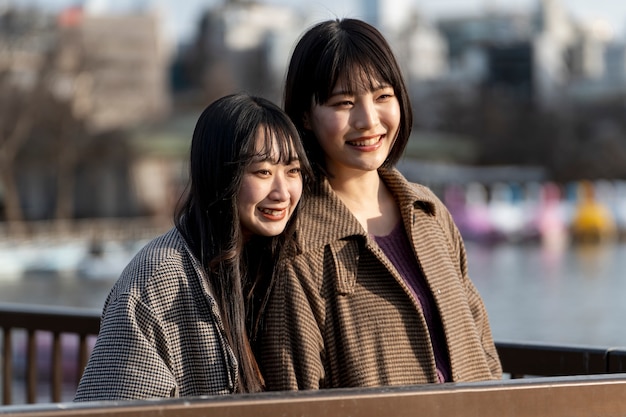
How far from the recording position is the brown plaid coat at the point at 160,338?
2387 millimetres

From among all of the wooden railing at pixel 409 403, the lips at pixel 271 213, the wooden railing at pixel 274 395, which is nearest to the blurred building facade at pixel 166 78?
the lips at pixel 271 213

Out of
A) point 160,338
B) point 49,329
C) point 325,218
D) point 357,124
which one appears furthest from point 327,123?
point 49,329

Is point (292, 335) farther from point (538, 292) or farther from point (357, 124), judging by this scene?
point (538, 292)

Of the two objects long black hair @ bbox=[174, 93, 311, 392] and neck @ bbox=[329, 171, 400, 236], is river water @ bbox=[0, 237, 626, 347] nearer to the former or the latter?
neck @ bbox=[329, 171, 400, 236]

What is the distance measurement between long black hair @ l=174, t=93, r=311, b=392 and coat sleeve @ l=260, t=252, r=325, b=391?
0.04m

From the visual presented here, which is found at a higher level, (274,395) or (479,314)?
(274,395)

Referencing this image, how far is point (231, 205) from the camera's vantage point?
8.63 ft

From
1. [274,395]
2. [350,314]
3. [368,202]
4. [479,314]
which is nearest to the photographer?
[274,395]

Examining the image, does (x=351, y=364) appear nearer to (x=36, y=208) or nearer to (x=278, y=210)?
(x=278, y=210)

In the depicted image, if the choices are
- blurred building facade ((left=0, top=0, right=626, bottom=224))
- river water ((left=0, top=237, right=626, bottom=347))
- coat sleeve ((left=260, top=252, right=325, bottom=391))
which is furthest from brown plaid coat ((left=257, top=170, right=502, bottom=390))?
river water ((left=0, top=237, right=626, bottom=347))

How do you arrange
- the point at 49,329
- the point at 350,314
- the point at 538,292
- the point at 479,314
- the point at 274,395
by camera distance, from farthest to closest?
the point at 538,292 → the point at 49,329 → the point at 479,314 → the point at 350,314 → the point at 274,395

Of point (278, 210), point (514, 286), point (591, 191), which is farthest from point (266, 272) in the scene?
point (591, 191)

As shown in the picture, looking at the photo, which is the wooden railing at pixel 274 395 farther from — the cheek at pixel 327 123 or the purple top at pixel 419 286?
the cheek at pixel 327 123

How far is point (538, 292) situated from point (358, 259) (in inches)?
988
